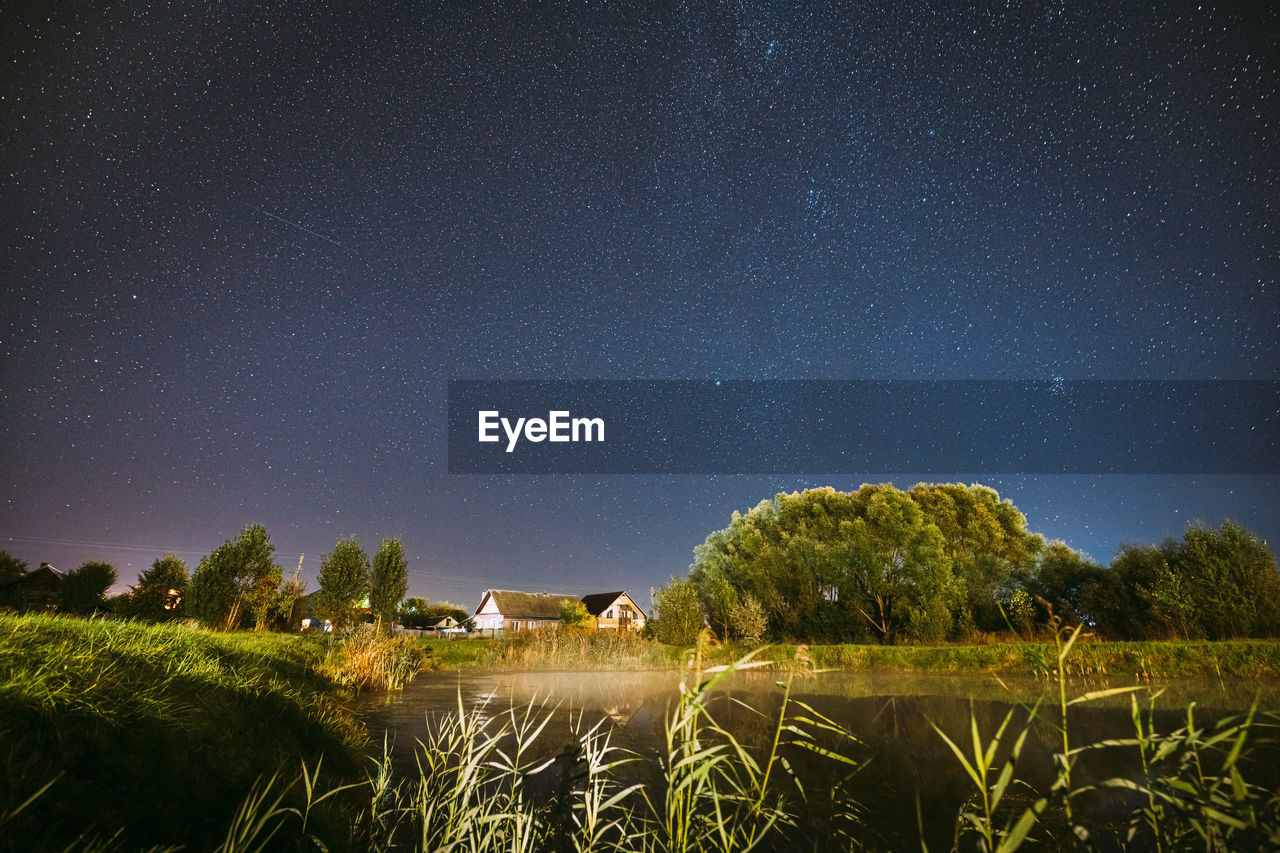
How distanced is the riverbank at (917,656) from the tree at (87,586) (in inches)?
433

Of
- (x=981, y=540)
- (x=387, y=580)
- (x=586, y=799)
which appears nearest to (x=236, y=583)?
(x=387, y=580)

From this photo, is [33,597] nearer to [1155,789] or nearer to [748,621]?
[748,621]

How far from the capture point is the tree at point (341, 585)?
27219mm

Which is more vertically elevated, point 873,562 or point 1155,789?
point 873,562

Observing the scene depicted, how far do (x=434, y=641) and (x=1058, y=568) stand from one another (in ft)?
92.7

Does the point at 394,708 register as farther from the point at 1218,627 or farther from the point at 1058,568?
the point at 1058,568

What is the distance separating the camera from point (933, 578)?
83.7 feet

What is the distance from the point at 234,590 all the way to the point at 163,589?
9.27 feet

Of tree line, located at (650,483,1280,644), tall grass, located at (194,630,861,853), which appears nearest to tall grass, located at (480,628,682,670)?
tree line, located at (650,483,1280,644)

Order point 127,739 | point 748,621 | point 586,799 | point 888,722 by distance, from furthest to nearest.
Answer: point 748,621 < point 888,722 < point 127,739 < point 586,799

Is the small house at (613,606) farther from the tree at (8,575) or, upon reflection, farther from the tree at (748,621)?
the tree at (8,575)

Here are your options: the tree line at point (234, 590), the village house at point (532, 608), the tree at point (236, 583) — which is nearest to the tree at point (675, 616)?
the tree line at point (234, 590)

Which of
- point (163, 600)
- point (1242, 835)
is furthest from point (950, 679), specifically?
point (163, 600)

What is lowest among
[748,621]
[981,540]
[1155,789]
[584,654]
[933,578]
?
[584,654]
